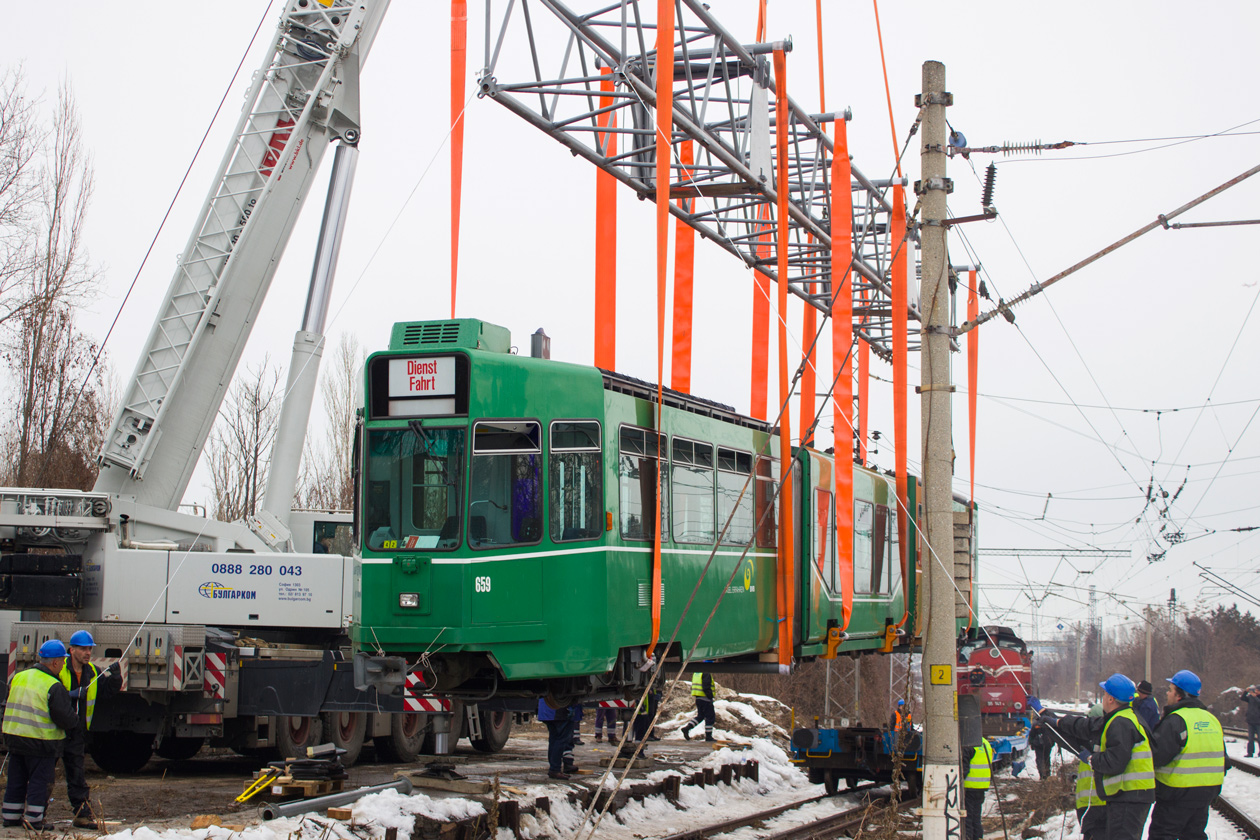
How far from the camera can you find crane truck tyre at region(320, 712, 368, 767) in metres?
14.3

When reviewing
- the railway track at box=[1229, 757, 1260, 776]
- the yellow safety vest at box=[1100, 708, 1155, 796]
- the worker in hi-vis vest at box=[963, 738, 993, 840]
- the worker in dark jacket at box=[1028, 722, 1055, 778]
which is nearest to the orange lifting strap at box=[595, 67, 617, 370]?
the worker in hi-vis vest at box=[963, 738, 993, 840]

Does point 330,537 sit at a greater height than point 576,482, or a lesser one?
lesser

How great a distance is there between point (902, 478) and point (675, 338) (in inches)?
156

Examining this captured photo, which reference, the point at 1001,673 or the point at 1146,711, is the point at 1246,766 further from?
the point at 1146,711

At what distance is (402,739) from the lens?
50.9 ft

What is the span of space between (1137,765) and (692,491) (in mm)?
4671

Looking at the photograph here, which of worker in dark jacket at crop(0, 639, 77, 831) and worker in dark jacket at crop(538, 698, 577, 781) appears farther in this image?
worker in dark jacket at crop(538, 698, 577, 781)

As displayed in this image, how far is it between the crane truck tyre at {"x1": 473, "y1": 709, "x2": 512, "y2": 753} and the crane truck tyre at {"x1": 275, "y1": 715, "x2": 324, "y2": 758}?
2.79m

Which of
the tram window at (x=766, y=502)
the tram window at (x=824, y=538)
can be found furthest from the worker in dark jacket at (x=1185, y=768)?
the tram window at (x=824, y=538)

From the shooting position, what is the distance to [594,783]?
43.4 feet

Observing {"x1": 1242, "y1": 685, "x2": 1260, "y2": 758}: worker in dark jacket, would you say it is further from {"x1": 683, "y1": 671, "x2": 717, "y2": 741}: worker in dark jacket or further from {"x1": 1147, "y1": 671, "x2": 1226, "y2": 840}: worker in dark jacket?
{"x1": 1147, "y1": 671, "x2": 1226, "y2": 840}: worker in dark jacket

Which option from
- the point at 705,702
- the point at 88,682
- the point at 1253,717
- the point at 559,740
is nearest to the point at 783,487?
the point at 559,740

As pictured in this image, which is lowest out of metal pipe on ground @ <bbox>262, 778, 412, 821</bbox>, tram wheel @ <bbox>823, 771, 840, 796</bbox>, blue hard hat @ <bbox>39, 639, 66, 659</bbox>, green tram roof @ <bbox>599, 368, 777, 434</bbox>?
tram wheel @ <bbox>823, 771, 840, 796</bbox>

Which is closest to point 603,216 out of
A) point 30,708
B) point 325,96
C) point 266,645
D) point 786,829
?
point 325,96
